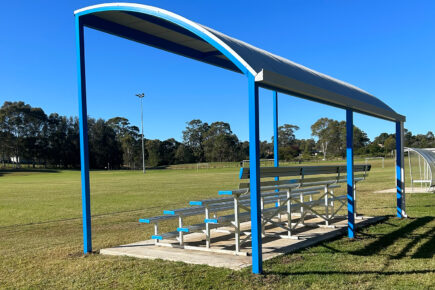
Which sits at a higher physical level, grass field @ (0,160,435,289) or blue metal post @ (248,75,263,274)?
blue metal post @ (248,75,263,274)

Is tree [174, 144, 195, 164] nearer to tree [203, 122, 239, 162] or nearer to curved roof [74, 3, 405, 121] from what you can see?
tree [203, 122, 239, 162]

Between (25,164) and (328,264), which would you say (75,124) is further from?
(328,264)

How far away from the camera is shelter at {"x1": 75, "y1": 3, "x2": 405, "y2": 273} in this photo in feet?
16.5

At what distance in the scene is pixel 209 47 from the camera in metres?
7.42

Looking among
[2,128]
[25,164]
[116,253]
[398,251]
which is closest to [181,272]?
[116,253]

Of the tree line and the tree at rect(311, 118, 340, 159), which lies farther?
the tree at rect(311, 118, 340, 159)

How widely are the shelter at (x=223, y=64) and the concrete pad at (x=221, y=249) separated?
A: 520mm

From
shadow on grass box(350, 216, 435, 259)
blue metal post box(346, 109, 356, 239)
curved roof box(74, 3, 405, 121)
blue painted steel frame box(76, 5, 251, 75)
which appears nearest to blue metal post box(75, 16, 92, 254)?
curved roof box(74, 3, 405, 121)

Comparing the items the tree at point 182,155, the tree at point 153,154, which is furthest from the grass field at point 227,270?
the tree at point 182,155

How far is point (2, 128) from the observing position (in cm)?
8331

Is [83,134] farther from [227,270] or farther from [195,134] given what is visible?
[195,134]

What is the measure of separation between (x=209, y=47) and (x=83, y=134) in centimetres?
270

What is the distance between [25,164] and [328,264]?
95.7 metres

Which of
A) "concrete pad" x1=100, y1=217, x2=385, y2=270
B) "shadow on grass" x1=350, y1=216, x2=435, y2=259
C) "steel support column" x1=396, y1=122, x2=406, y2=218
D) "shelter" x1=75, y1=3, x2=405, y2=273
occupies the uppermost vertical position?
"shelter" x1=75, y1=3, x2=405, y2=273
